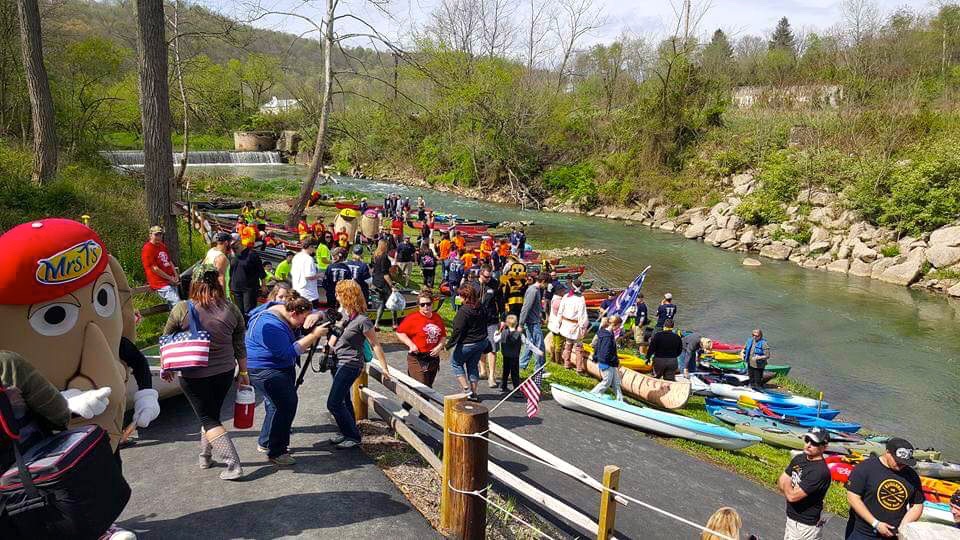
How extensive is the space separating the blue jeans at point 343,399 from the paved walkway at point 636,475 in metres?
1.69

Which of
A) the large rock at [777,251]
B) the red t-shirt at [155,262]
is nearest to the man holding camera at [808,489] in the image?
the red t-shirt at [155,262]

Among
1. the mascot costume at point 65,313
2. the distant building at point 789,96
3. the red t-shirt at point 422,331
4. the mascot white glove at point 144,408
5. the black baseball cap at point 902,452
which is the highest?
the distant building at point 789,96

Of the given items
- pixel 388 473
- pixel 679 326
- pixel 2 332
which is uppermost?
pixel 2 332

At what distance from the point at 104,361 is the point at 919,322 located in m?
21.0

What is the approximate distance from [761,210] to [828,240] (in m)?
4.12

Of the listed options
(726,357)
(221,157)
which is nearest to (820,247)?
(726,357)

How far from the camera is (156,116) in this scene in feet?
34.6

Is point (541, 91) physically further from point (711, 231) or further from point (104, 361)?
point (104, 361)

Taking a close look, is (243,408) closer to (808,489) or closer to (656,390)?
(808,489)

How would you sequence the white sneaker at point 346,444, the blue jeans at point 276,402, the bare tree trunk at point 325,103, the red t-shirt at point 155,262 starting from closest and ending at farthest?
the blue jeans at point 276,402, the white sneaker at point 346,444, the red t-shirt at point 155,262, the bare tree trunk at point 325,103

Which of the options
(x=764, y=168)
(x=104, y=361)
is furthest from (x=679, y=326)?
(x=764, y=168)

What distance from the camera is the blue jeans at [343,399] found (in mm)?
5395

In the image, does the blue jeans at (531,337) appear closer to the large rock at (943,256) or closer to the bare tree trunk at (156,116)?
the bare tree trunk at (156,116)

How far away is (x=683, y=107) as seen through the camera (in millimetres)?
38438
